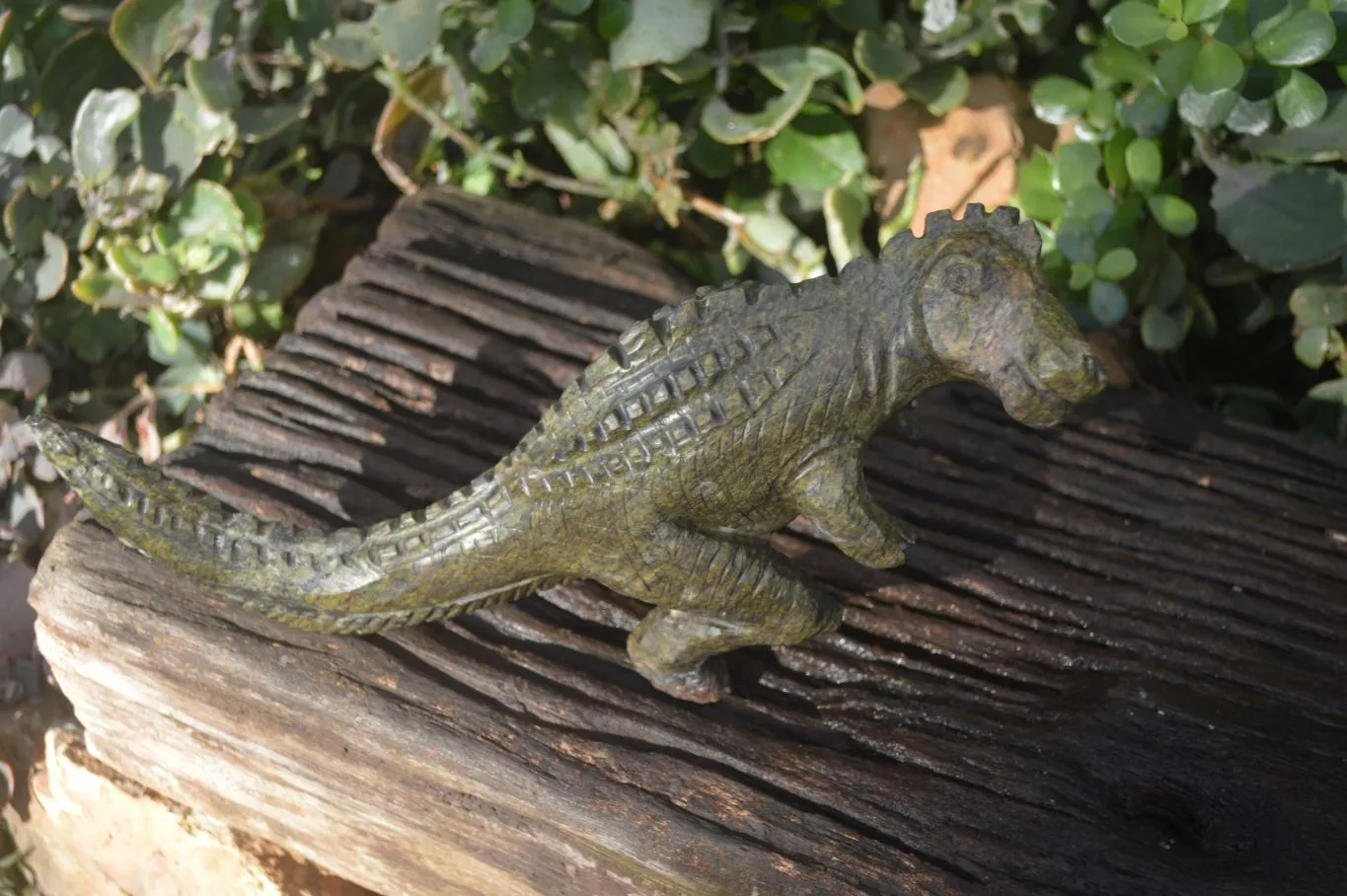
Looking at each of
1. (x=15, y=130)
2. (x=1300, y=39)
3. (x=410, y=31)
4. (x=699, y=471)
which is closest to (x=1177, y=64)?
(x=1300, y=39)

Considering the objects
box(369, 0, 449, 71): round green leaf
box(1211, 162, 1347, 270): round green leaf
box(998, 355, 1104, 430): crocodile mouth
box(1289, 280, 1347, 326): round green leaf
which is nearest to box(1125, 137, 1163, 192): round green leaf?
box(1211, 162, 1347, 270): round green leaf

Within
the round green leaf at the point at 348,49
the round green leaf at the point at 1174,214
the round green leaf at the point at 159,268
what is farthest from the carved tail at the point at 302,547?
the round green leaf at the point at 1174,214

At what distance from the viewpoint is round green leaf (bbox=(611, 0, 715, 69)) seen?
231 cm

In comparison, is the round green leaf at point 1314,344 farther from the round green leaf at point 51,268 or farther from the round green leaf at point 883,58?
the round green leaf at point 51,268

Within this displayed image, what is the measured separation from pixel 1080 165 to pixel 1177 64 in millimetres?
339

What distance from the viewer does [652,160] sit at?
2.69m

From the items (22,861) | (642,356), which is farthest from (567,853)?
(22,861)

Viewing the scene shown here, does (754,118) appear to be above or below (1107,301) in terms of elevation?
above

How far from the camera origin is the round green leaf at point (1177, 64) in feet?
6.69

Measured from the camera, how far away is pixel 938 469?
85.8 inches

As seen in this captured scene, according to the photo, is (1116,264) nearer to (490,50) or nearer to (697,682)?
(697,682)

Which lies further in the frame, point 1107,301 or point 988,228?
point 1107,301

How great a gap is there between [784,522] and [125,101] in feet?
5.34

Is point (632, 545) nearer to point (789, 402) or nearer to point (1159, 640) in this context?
point (789, 402)
